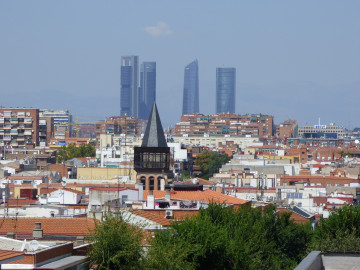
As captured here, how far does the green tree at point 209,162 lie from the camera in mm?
144788

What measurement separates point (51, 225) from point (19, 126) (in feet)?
476

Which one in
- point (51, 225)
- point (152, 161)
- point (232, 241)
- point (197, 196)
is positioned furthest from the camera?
point (152, 161)

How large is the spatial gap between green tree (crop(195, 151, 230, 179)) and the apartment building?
88.6ft

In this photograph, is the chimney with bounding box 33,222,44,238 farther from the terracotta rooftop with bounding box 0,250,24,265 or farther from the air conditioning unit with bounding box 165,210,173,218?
the air conditioning unit with bounding box 165,210,173,218

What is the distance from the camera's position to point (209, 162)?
151125 mm

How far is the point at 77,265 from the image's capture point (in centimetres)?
2381

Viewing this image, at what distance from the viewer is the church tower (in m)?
67.3

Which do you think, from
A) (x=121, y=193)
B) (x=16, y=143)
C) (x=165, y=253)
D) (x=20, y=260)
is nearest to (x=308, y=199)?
(x=121, y=193)

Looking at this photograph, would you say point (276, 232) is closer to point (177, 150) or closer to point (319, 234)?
point (319, 234)

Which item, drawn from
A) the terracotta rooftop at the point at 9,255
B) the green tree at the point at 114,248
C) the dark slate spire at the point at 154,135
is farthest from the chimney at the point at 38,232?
the dark slate spire at the point at 154,135

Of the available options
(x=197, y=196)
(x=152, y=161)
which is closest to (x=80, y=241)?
(x=197, y=196)

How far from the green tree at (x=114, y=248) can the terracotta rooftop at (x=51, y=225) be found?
5148 mm

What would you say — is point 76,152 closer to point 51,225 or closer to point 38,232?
point 51,225

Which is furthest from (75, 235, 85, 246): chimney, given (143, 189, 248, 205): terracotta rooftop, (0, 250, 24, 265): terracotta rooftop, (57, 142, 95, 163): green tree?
(57, 142, 95, 163): green tree
